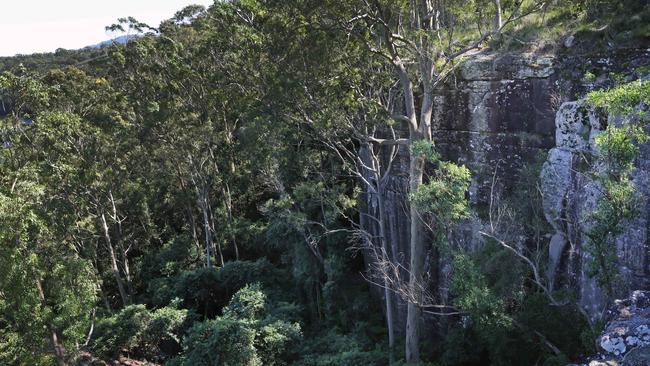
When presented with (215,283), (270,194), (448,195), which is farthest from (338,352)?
(270,194)

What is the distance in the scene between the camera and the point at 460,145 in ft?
47.8

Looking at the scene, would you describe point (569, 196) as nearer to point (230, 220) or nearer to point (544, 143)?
point (544, 143)

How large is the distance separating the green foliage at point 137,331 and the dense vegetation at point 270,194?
0.08 metres

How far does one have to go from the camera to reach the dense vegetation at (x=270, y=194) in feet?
36.9

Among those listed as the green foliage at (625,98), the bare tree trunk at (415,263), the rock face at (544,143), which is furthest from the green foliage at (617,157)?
the bare tree trunk at (415,263)

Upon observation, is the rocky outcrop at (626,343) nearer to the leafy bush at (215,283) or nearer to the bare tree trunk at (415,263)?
the bare tree trunk at (415,263)

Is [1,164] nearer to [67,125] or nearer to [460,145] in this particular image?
[67,125]

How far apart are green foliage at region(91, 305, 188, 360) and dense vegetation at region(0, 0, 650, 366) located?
0.25ft

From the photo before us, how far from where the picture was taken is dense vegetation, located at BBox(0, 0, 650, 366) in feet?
36.9

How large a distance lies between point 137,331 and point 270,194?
40.0ft

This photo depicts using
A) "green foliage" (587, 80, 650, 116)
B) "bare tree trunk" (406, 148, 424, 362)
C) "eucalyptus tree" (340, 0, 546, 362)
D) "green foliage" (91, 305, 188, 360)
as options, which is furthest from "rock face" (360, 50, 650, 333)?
"green foliage" (91, 305, 188, 360)

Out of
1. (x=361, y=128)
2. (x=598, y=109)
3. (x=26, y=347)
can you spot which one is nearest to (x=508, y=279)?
(x=598, y=109)

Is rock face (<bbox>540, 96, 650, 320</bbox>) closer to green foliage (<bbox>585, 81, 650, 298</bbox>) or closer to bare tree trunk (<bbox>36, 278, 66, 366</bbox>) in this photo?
green foliage (<bbox>585, 81, 650, 298</bbox>)

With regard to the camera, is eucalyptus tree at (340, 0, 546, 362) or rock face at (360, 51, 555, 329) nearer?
eucalyptus tree at (340, 0, 546, 362)
